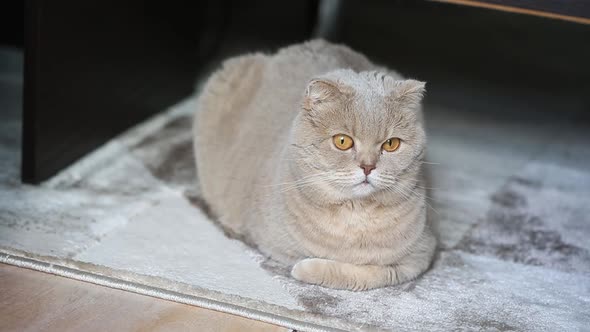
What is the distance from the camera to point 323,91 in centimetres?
180

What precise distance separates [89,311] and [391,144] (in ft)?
2.33

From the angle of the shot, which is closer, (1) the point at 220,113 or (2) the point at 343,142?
(2) the point at 343,142

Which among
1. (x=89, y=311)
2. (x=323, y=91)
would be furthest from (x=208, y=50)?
(x=89, y=311)

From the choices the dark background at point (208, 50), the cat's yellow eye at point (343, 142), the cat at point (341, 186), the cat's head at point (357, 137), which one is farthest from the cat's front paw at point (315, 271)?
the dark background at point (208, 50)

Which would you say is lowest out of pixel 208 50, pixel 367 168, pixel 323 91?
pixel 208 50

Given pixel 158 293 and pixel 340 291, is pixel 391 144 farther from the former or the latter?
pixel 158 293

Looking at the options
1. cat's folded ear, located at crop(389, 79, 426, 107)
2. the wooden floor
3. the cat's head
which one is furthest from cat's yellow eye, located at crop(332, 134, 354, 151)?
the wooden floor

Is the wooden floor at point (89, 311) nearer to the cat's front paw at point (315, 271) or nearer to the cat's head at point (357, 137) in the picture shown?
the cat's front paw at point (315, 271)

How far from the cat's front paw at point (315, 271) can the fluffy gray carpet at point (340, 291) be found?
0.02 m

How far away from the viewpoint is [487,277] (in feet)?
6.75

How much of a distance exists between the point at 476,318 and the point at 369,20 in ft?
8.86

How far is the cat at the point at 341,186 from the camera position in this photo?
70.7 inches

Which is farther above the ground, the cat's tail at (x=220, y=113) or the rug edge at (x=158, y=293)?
the cat's tail at (x=220, y=113)

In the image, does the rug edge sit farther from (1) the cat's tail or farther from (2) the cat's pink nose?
(1) the cat's tail
